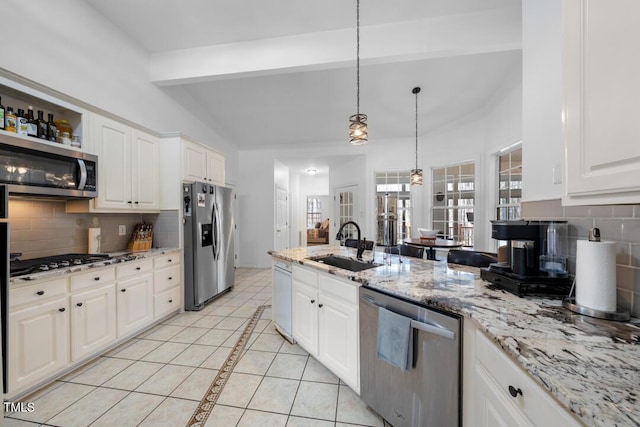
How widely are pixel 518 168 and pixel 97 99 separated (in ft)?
16.6

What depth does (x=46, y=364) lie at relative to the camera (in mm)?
1816

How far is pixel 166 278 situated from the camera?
3.05 metres

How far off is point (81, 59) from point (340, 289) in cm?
337

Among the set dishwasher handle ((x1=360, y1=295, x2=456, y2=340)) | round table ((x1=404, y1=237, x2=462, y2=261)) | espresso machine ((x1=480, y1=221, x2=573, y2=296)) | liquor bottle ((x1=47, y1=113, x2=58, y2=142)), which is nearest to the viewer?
dishwasher handle ((x1=360, y1=295, x2=456, y2=340))

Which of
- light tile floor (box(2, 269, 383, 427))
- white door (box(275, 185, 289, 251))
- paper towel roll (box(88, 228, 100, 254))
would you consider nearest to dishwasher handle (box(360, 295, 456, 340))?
light tile floor (box(2, 269, 383, 427))

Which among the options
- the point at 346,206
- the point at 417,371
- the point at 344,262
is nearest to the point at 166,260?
the point at 344,262

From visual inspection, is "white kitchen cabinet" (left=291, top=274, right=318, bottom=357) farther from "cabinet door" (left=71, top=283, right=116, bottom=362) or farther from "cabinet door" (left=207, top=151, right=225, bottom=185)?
"cabinet door" (left=207, top=151, right=225, bottom=185)

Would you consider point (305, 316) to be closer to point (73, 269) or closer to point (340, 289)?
point (340, 289)

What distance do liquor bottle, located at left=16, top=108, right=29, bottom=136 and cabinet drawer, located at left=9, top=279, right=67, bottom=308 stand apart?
1149 millimetres

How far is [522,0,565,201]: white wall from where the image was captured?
139 centimetres

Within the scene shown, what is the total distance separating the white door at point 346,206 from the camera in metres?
6.09

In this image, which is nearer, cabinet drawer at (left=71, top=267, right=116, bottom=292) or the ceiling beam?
cabinet drawer at (left=71, top=267, right=116, bottom=292)

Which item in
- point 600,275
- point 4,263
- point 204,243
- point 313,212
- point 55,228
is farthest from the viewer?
point 313,212

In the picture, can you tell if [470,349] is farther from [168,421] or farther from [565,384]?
[168,421]
